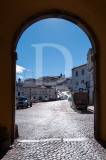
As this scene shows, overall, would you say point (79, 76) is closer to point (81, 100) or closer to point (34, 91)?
point (34, 91)

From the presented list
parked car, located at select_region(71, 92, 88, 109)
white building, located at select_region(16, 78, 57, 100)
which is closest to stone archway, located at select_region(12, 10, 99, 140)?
parked car, located at select_region(71, 92, 88, 109)

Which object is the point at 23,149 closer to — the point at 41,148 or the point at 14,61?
the point at 41,148

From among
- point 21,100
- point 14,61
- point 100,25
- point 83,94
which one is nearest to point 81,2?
point 100,25

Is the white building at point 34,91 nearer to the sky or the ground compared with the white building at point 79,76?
nearer to the ground

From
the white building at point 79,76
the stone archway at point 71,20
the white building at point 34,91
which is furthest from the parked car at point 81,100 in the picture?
the white building at point 34,91

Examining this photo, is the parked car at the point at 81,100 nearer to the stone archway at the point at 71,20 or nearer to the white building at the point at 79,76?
the stone archway at the point at 71,20

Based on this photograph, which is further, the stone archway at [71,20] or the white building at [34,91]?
the white building at [34,91]

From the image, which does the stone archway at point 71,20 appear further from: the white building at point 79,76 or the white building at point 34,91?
the white building at point 34,91

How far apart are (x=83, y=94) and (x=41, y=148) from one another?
1524 cm

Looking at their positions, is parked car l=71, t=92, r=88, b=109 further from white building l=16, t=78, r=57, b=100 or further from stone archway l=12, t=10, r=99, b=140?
white building l=16, t=78, r=57, b=100

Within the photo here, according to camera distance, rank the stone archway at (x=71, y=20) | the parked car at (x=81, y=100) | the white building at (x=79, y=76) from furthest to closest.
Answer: the white building at (x=79, y=76) → the parked car at (x=81, y=100) → the stone archway at (x=71, y=20)

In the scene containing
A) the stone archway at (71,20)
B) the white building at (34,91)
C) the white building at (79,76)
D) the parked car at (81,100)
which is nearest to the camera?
the stone archway at (71,20)

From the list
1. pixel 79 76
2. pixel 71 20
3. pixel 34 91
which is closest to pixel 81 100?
pixel 71 20

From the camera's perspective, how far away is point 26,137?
5.37 metres
